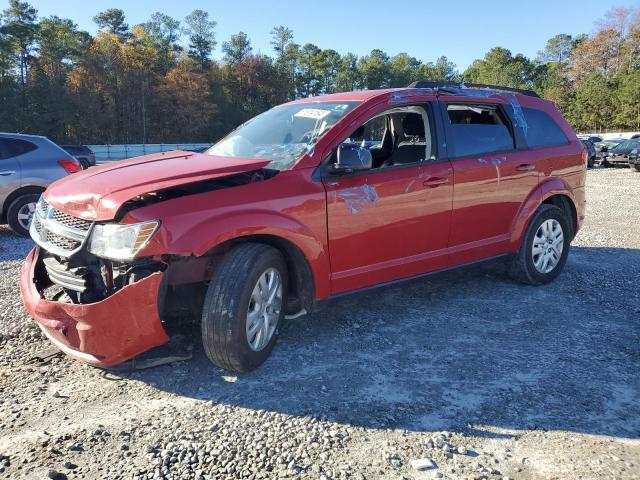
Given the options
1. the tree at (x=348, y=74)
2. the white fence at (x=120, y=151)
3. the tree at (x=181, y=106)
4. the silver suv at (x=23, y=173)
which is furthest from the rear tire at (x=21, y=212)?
the tree at (x=348, y=74)

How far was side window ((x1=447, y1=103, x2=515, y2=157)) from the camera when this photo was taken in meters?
4.46

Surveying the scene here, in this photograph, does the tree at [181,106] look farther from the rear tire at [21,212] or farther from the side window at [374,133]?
the side window at [374,133]

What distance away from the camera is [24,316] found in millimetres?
4309

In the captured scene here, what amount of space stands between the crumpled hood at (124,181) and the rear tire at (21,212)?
4.79 m

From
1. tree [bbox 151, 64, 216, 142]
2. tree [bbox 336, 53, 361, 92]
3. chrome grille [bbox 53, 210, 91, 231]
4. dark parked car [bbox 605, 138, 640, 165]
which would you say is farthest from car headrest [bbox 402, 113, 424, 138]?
tree [bbox 336, 53, 361, 92]

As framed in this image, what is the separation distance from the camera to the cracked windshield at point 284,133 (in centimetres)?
376

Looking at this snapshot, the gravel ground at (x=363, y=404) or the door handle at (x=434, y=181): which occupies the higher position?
the door handle at (x=434, y=181)

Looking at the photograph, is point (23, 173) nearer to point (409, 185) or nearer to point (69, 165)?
point (69, 165)

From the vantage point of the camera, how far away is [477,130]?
468 centimetres

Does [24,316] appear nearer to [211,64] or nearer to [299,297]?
[299,297]

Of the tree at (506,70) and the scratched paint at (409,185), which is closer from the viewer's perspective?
the scratched paint at (409,185)

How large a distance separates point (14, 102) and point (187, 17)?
114 ft

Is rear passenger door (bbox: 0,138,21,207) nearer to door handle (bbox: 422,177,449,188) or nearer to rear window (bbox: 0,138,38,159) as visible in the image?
rear window (bbox: 0,138,38,159)

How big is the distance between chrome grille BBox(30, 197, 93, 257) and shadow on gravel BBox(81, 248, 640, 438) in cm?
92
